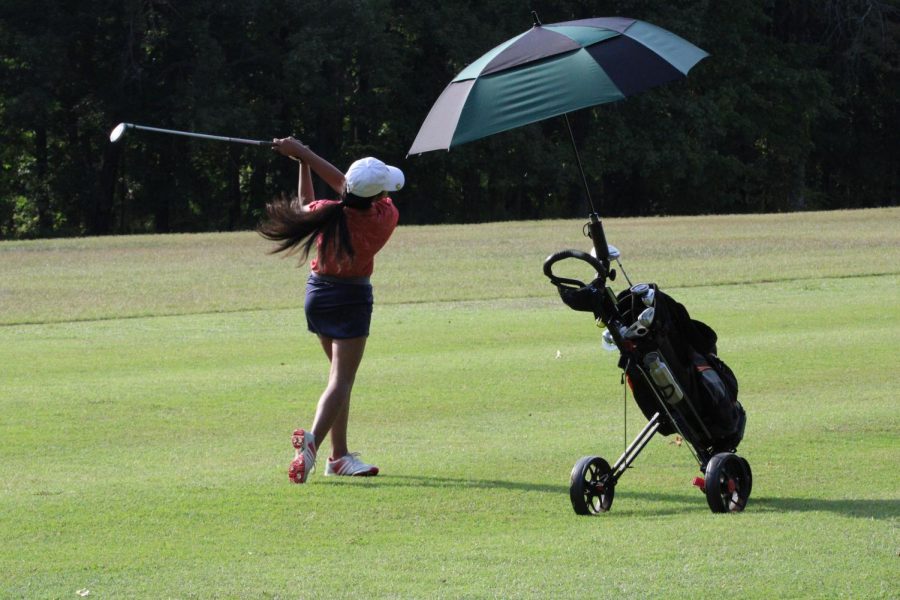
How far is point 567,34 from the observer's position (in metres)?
6.72

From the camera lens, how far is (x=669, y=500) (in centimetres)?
680

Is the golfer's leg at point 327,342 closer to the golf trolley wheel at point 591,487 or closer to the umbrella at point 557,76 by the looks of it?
the umbrella at point 557,76

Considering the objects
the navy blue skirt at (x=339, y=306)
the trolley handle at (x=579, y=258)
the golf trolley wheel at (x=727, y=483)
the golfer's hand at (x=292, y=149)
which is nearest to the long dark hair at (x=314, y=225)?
the navy blue skirt at (x=339, y=306)

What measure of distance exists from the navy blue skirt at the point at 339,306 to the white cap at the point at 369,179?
50 cm

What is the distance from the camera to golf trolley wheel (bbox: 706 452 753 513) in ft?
20.6

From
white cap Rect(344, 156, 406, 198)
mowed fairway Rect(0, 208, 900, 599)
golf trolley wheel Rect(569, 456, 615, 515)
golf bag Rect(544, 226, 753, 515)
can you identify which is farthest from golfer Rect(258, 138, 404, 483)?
golf trolley wheel Rect(569, 456, 615, 515)

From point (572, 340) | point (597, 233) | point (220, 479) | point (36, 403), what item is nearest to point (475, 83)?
point (597, 233)

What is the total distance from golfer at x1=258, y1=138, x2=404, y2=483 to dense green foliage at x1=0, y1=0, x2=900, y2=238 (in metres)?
38.7

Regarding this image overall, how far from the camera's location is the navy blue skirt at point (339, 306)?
24.1 feet

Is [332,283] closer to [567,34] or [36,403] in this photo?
[567,34]

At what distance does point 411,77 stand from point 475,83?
153 ft

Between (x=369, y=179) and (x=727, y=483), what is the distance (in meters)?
2.33

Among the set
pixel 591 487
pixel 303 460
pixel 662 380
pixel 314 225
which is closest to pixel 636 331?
pixel 662 380

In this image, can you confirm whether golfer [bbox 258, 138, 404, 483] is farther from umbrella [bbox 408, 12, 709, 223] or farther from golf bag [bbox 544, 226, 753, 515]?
golf bag [bbox 544, 226, 753, 515]
